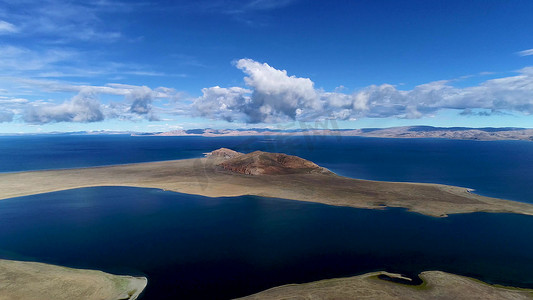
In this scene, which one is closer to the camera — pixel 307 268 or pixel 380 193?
pixel 307 268

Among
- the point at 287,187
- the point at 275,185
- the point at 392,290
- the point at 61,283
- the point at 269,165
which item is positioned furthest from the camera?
the point at 269,165

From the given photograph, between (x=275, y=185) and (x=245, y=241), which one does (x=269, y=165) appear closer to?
(x=275, y=185)

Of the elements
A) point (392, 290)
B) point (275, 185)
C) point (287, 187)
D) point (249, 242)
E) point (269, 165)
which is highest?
point (269, 165)

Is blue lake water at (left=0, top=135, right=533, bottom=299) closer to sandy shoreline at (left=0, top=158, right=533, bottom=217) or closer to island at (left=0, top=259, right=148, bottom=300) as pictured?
island at (left=0, top=259, right=148, bottom=300)

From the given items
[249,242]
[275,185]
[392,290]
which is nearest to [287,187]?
[275,185]

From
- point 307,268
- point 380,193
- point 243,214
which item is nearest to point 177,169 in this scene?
point 243,214

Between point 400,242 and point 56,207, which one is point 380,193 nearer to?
point 400,242

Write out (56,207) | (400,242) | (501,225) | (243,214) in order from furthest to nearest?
1. (56,207)
2. (243,214)
3. (501,225)
4. (400,242)

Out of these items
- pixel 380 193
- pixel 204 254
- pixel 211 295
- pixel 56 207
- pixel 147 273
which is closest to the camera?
pixel 211 295
